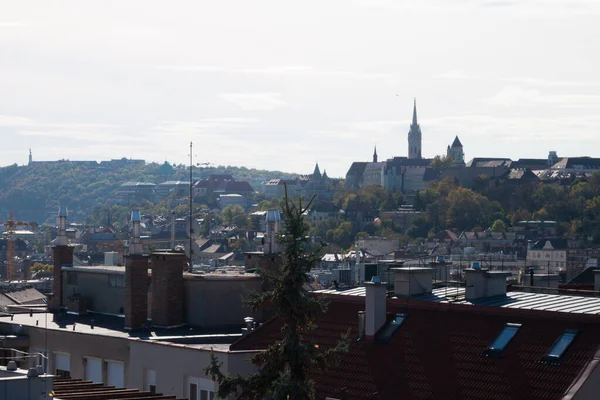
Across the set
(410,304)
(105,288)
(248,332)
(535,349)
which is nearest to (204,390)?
(248,332)

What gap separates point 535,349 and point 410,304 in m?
3.24

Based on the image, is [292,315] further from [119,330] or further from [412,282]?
[119,330]

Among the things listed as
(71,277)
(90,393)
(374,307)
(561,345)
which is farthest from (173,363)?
(71,277)

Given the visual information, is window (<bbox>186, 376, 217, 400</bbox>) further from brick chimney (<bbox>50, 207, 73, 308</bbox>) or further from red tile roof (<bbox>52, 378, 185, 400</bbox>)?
brick chimney (<bbox>50, 207, 73, 308</bbox>)

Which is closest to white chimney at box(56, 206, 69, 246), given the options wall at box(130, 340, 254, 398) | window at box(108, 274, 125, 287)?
window at box(108, 274, 125, 287)

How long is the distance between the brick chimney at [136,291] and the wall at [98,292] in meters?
2.23

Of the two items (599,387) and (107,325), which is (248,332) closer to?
(107,325)

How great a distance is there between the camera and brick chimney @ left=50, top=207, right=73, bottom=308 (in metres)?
32.1

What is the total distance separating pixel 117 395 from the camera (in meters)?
17.6

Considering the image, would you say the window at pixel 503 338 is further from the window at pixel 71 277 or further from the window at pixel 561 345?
the window at pixel 71 277

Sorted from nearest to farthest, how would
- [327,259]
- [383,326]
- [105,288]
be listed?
[383,326] < [105,288] < [327,259]

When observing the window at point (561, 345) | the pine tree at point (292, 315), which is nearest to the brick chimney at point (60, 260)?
the window at point (561, 345)

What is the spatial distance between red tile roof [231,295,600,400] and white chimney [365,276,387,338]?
298 mm

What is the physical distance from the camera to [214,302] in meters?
27.7
